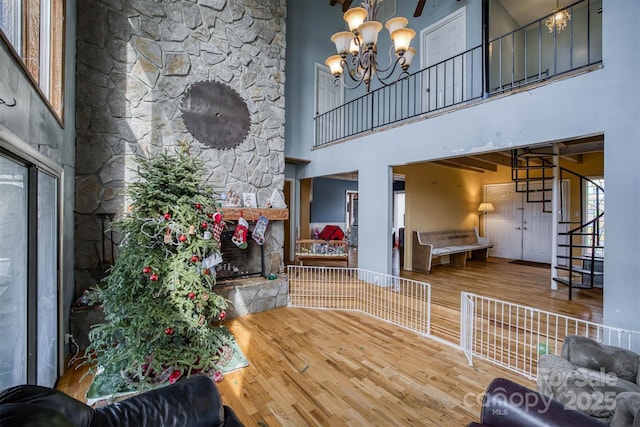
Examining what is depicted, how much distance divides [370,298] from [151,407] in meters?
3.28

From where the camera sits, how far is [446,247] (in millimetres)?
6559

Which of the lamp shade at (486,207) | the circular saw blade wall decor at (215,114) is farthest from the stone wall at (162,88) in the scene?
the lamp shade at (486,207)

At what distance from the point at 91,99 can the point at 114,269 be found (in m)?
2.12

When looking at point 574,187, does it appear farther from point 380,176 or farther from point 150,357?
point 150,357

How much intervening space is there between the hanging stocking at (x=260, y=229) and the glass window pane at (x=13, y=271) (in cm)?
249

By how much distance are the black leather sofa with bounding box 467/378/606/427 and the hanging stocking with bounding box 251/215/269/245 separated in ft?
10.4

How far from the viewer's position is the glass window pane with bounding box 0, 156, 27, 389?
141 centimetres

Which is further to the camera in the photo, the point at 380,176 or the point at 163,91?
the point at 380,176

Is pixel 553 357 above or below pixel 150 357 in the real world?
above

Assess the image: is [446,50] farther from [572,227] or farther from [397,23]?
[572,227]

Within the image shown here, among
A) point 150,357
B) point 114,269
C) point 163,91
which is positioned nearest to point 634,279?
point 150,357

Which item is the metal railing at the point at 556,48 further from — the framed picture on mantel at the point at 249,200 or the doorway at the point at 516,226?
the framed picture on mantel at the point at 249,200

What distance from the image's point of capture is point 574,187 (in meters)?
6.49

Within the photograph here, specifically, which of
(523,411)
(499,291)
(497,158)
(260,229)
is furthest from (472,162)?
(523,411)
